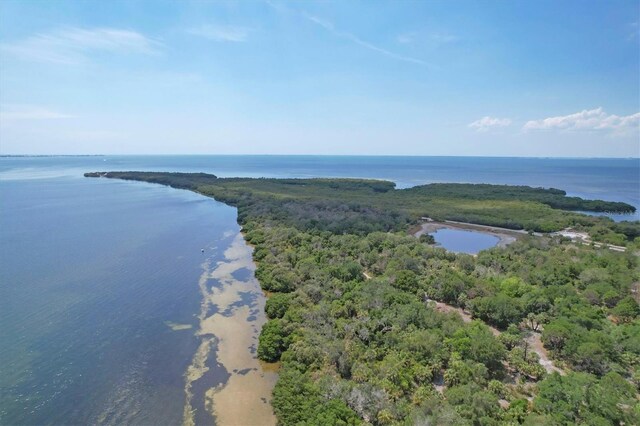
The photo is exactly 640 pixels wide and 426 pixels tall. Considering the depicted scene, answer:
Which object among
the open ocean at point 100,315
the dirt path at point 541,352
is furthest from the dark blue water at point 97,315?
the dirt path at point 541,352

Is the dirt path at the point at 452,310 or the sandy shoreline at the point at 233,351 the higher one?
the dirt path at the point at 452,310

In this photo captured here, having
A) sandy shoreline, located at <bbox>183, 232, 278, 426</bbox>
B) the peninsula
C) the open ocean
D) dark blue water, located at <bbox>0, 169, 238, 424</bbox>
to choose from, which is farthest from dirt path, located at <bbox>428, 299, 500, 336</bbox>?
dark blue water, located at <bbox>0, 169, 238, 424</bbox>

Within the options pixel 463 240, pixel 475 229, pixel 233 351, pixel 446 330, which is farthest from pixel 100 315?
pixel 475 229

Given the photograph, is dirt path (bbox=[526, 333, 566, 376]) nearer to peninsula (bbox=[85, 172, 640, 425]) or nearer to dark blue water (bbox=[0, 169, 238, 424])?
peninsula (bbox=[85, 172, 640, 425])

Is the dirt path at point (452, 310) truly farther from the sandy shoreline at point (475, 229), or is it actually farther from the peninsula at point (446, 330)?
the sandy shoreline at point (475, 229)

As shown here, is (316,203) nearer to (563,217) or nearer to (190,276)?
(190,276)
